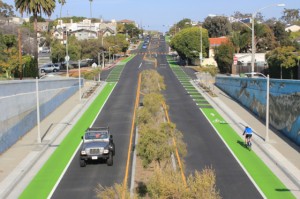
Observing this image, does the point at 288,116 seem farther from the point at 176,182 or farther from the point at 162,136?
the point at 176,182

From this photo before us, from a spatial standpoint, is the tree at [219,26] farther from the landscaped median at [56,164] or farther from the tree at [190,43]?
the landscaped median at [56,164]

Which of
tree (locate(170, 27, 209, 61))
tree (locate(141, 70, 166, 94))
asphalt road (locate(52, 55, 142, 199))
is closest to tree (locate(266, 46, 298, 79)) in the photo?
tree (locate(141, 70, 166, 94))

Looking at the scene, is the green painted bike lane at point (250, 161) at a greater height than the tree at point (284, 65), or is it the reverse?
the tree at point (284, 65)

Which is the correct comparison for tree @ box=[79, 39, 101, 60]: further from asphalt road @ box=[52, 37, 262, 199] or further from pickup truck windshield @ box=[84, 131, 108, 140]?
pickup truck windshield @ box=[84, 131, 108, 140]

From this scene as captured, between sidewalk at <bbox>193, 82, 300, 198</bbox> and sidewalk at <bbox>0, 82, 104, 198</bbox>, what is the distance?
13.4 meters

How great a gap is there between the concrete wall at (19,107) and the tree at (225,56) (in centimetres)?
4712

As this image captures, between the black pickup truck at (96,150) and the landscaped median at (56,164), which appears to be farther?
the black pickup truck at (96,150)

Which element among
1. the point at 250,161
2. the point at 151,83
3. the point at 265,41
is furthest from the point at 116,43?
the point at 250,161

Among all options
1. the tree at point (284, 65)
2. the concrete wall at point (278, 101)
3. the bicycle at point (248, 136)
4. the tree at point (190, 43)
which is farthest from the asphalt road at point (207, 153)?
the tree at point (190, 43)

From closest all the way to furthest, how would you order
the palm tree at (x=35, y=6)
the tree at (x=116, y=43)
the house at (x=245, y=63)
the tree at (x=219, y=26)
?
the palm tree at (x=35, y=6) < the house at (x=245, y=63) < the tree at (x=116, y=43) < the tree at (x=219, y=26)

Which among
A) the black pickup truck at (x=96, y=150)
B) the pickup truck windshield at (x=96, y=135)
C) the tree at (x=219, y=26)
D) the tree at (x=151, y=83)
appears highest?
the tree at (x=219, y=26)

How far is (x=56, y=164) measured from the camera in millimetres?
27578

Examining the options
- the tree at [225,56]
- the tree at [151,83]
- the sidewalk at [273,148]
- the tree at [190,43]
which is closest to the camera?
the sidewalk at [273,148]

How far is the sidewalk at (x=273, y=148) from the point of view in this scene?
23766mm
